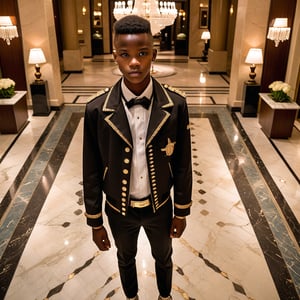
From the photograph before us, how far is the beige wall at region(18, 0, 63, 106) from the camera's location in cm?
664

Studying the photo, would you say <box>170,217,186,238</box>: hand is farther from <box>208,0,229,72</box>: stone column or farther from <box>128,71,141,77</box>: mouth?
<box>208,0,229,72</box>: stone column

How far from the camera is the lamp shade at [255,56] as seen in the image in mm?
6523

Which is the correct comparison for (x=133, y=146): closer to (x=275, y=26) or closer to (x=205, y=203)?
(x=205, y=203)

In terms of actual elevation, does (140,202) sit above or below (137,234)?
above

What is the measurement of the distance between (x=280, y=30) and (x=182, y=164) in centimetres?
520

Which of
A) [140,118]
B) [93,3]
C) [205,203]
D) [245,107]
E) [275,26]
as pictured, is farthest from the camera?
[93,3]

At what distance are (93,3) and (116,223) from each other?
14.9 metres

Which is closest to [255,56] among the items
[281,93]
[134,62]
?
[281,93]

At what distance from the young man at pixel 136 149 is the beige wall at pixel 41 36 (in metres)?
5.72

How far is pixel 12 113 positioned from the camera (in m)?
5.87

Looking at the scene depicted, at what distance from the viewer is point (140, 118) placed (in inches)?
68.7

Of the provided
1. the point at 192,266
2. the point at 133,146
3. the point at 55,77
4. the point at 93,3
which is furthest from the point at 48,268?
the point at 93,3

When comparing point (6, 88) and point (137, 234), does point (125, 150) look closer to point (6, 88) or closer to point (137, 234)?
point (137, 234)

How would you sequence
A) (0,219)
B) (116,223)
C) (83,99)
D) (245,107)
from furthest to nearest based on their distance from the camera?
(83,99) < (245,107) < (0,219) < (116,223)
